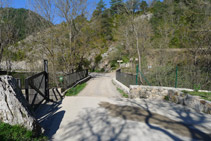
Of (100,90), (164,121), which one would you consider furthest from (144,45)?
(164,121)

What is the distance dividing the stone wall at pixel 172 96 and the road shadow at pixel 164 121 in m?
0.50

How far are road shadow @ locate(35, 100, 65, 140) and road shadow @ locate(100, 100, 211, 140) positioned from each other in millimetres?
1748

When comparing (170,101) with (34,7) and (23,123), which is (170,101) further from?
(34,7)

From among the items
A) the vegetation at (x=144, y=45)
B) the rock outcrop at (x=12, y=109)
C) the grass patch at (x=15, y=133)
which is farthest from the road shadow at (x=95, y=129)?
the vegetation at (x=144, y=45)

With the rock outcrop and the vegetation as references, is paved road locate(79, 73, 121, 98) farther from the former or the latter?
the rock outcrop

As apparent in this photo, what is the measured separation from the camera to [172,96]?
7.39 m

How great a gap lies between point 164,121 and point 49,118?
3.56 meters

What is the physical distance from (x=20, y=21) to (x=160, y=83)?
15343 mm

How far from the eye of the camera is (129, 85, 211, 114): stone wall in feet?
18.4

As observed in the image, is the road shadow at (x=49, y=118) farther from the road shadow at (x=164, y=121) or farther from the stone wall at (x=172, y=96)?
the stone wall at (x=172, y=96)

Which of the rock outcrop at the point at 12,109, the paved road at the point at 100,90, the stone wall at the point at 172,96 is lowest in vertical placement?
the paved road at the point at 100,90

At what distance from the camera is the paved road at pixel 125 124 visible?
3.73 meters

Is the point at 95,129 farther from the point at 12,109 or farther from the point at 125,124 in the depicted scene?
the point at 12,109

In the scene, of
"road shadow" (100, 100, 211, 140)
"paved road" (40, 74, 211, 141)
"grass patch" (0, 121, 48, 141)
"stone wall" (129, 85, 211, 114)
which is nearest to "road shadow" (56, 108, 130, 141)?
"paved road" (40, 74, 211, 141)
